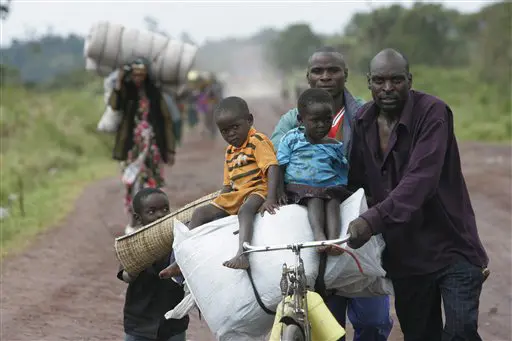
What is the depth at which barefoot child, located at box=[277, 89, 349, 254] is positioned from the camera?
150 inches

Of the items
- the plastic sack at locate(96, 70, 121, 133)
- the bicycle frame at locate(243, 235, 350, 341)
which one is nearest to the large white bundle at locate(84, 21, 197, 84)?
the plastic sack at locate(96, 70, 121, 133)

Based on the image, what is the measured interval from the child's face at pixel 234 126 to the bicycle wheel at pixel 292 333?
0.98 meters

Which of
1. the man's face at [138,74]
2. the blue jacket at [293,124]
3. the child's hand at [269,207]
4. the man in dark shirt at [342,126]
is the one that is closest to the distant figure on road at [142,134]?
the man's face at [138,74]

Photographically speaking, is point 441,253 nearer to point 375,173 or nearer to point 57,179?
point 375,173

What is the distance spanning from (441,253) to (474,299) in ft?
0.75

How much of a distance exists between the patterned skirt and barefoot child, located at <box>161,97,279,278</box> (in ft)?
0.30

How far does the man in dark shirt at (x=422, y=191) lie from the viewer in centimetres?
382

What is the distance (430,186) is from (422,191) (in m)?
0.05

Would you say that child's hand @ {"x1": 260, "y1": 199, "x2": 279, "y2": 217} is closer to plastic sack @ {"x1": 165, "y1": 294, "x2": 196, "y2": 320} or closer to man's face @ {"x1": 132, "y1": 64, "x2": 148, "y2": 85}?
plastic sack @ {"x1": 165, "y1": 294, "x2": 196, "y2": 320}

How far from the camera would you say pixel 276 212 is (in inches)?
147

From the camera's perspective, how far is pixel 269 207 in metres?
3.75

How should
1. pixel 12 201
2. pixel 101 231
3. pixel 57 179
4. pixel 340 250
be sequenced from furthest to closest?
pixel 57 179 → pixel 12 201 → pixel 101 231 → pixel 340 250

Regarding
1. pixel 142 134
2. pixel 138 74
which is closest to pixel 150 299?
pixel 138 74

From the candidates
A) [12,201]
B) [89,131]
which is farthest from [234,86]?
[12,201]
